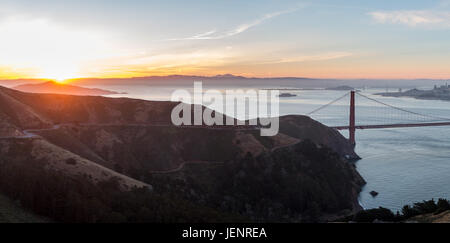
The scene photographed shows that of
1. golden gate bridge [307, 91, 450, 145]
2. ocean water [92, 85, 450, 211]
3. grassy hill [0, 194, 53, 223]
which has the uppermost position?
grassy hill [0, 194, 53, 223]

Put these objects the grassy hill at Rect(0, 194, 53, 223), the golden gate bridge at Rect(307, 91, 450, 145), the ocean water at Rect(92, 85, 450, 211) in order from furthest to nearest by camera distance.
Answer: the golden gate bridge at Rect(307, 91, 450, 145), the ocean water at Rect(92, 85, 450, 211), the grassy hill at Rect(0, 194, 53, 223)

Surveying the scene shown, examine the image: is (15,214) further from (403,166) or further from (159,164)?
(403,166)

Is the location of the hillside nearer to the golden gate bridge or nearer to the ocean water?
the ocean water

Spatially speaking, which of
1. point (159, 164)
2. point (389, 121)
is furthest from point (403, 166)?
point (389, 121)

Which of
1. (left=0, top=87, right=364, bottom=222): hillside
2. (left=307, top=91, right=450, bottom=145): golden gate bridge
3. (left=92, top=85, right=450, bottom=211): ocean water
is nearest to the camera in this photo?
(left=0, top=87, right=364, bottom=222): hillside

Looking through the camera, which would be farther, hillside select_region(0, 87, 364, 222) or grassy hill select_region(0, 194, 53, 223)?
hillside select_region(0, 87, 364, 222)

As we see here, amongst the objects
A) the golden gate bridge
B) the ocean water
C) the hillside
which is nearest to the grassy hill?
the hillside

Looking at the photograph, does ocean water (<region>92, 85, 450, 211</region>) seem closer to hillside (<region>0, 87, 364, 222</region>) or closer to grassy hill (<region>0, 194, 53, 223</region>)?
hillside (<region>0, 87, 364, 222</region>)

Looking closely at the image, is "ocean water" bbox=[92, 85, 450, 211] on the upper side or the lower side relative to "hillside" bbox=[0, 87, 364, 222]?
lower
